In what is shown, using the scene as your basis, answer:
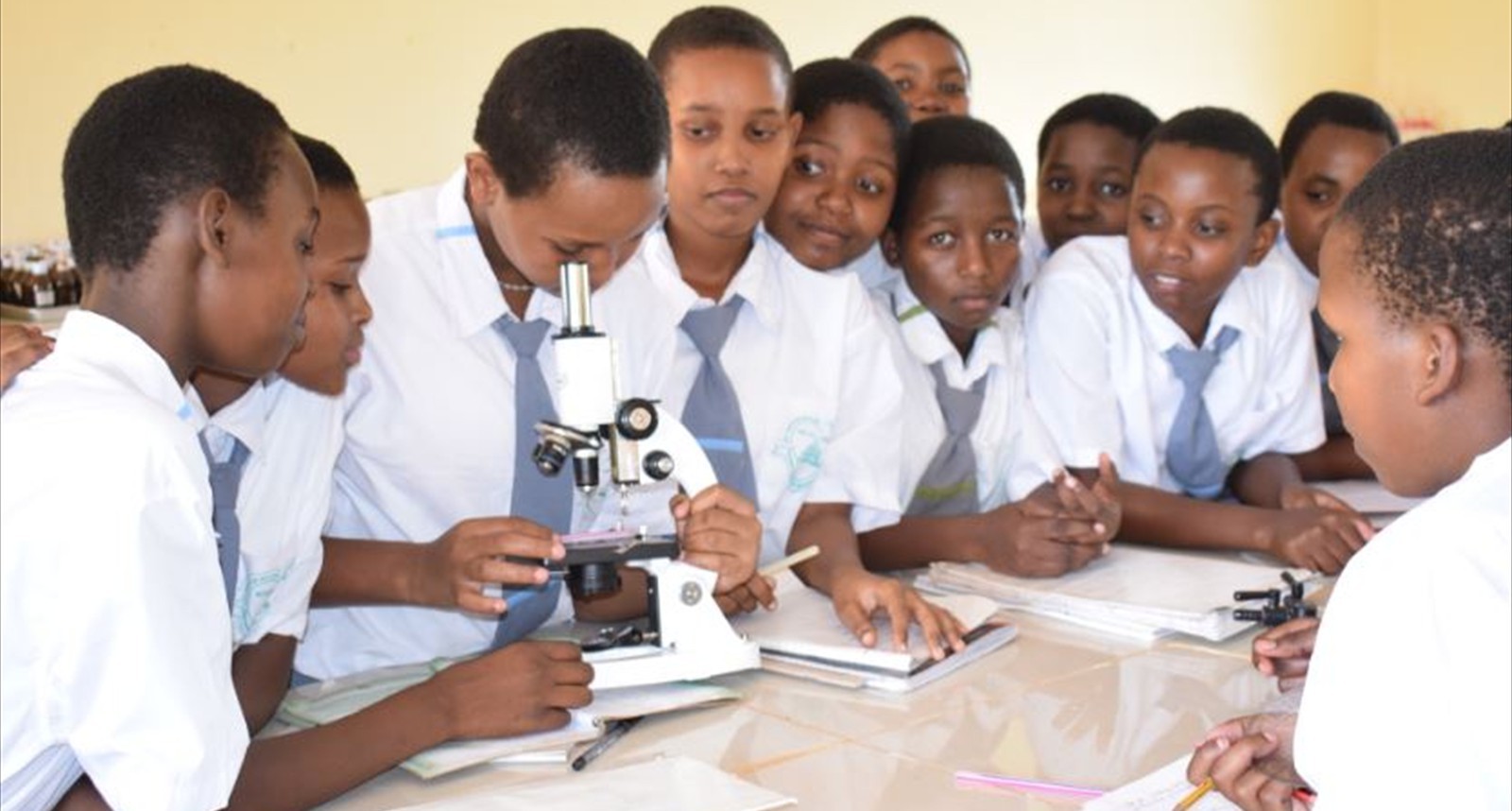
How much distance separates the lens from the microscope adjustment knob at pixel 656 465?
1653mm

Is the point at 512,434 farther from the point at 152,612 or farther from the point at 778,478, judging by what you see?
the point at 152,612

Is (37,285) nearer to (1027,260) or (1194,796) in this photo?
(1027,260)

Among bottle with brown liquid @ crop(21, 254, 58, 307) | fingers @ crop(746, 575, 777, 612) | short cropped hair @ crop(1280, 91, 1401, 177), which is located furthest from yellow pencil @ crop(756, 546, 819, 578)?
bottle with brown liquid @ crop(21, 254, 58, 307)

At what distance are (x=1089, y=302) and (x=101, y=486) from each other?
174cm

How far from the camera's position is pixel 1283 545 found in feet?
7.30

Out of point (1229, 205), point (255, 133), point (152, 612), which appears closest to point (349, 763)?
point (152, 612)

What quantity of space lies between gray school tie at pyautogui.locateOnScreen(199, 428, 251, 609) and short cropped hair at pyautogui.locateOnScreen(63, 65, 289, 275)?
0.30 meters

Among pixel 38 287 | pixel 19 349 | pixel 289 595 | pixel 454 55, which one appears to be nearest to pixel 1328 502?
pixel 289 595

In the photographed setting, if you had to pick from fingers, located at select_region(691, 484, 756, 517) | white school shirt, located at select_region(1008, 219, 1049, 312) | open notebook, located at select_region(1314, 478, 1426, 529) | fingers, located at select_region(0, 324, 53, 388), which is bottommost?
open notebook, located at select_region(1314, 478, 1426, 529)

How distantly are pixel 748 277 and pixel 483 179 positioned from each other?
1.61ft

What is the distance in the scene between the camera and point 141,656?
3.46 ft

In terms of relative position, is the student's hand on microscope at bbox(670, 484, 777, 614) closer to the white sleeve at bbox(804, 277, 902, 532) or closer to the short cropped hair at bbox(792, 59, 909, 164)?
the white sleeve at bbox(804, 277, 902, 532)

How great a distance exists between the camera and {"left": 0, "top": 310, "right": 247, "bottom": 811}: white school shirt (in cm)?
104

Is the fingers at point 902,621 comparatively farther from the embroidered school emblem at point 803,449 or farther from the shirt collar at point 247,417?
the shirt collar at point 247,417
